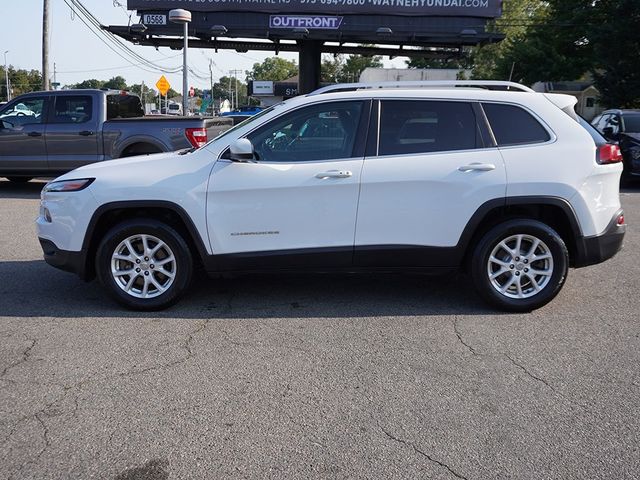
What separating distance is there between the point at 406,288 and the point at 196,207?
7.13ft

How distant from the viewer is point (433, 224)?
491 cm

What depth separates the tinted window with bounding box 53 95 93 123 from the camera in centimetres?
1111

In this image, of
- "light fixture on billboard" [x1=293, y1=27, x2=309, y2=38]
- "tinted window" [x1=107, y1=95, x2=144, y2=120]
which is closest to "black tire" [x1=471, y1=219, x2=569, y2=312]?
"tinted window" [x1=107, y1=95, x2=144, y2=120]

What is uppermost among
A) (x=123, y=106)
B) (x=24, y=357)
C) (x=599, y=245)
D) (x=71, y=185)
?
(x=123, y=106)

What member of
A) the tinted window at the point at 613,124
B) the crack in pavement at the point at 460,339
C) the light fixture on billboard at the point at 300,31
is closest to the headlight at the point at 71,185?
the crack in pavement at the point at 460,339

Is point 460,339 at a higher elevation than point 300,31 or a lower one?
lower

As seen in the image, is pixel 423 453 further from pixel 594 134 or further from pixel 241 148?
pixel 594 134

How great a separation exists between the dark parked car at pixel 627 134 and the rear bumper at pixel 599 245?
809cm

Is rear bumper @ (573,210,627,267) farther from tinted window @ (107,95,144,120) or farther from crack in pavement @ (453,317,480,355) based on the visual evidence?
tinted window @ (107,95,144,120)

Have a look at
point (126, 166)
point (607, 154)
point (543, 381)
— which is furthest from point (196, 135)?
point (543, 381)

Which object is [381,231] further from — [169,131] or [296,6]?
[296,6]

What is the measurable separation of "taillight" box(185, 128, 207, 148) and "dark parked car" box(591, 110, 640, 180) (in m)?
7.95

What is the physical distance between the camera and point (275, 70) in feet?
388

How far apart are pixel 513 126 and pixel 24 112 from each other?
9.75 metres
